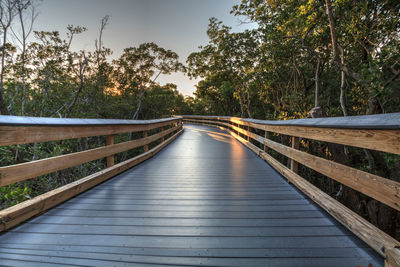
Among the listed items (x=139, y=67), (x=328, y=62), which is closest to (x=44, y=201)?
(x=328, y=62)

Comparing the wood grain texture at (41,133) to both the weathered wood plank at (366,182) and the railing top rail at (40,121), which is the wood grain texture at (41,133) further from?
the weathered wood plank at (366,182)

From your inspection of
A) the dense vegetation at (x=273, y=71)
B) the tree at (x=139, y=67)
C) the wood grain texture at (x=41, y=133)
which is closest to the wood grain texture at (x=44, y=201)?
the wood grain texture at (x=41, y=133)

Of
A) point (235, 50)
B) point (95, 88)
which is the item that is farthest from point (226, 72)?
point (95, 88)

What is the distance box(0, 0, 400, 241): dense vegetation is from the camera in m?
4.55

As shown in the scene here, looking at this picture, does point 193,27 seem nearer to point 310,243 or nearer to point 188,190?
point 188,190

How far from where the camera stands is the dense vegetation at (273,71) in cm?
455

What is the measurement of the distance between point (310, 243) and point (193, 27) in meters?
16.3

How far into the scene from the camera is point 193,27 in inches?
593

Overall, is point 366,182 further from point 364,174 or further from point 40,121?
point 40,121

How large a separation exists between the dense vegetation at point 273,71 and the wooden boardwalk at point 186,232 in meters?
2.73

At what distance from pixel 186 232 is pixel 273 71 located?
29.1 ft

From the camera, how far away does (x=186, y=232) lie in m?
1.82

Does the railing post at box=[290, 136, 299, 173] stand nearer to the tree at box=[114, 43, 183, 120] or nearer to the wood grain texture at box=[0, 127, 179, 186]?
the wood grain texture at box=[0, 127, 179, 186]

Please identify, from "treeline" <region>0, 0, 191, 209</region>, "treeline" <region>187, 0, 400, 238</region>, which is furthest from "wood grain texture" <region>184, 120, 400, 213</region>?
"treeline" <region>0, 0, 191, 209</region>
